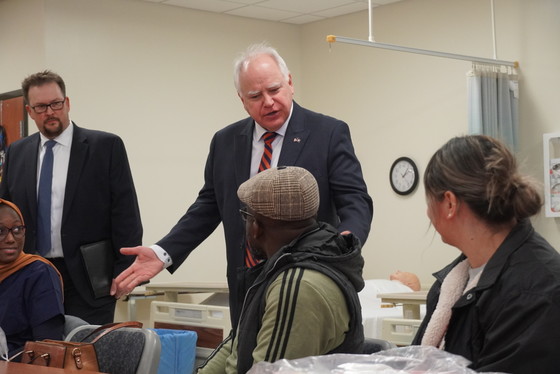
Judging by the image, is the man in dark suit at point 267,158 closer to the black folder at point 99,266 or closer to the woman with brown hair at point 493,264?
the black folder at point 99,266

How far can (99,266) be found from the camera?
3.88 m

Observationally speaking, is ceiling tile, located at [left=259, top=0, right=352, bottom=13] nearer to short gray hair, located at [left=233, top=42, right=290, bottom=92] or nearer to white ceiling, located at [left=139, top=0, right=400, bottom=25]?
white ceiling, located at [left=139, top=0, right=400, bottom=25]

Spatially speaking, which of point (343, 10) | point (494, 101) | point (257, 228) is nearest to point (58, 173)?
point (257, 228)

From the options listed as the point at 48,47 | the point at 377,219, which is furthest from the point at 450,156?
the point at 377,219

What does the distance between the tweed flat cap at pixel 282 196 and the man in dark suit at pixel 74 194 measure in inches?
71.4

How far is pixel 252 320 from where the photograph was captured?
7.05ft

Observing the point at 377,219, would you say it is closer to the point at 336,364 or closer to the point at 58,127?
the point at 58,127

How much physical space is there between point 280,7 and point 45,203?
429 centimetres

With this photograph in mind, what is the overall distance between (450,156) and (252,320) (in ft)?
2.15

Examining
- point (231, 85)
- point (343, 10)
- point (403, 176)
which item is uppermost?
point (343, 10)

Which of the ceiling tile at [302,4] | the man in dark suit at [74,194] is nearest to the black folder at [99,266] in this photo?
the man in dark suit at [74,194]

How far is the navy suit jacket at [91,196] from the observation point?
3.92m

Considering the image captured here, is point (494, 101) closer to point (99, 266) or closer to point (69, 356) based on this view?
point (99, 266)

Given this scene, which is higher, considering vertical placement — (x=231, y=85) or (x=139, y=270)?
(x=231, y=85)
